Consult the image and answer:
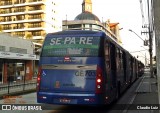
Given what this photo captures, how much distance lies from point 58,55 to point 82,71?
1127 millimetres

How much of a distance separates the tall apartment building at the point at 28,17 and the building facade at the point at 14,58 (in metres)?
39.4

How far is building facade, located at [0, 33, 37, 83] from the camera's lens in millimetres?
42938

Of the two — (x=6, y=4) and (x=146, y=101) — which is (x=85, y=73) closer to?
(x=146, y=101)

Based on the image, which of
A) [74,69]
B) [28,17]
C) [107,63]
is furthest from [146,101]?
[28,17]

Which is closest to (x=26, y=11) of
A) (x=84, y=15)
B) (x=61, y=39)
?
(x=84, y=15)

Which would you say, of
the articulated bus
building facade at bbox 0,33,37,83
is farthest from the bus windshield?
building facade at bbox 0,33,37,83

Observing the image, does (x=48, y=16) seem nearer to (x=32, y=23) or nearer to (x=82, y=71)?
(x=32, y=23)

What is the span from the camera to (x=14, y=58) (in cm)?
4391

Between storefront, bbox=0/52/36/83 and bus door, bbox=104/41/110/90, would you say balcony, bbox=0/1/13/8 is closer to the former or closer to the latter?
storefront, bbox=0/52/36/83

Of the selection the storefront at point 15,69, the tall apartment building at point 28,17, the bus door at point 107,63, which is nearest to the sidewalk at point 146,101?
A: the bus door at point 107,63

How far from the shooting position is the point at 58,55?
12.8 metres

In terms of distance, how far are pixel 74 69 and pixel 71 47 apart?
87 cm

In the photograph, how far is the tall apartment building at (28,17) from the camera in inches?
3642

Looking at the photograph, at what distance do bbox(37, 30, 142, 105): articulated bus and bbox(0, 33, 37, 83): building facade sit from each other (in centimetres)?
2792
